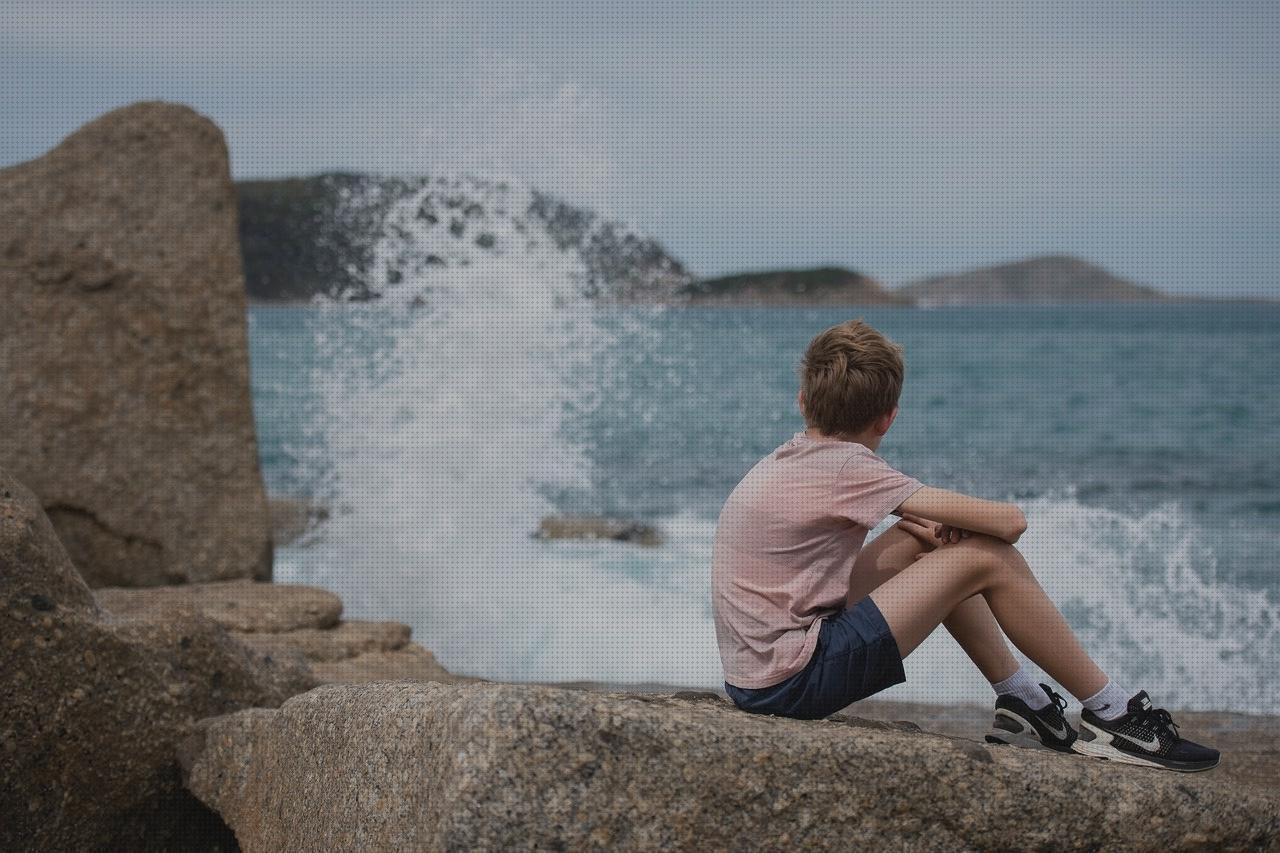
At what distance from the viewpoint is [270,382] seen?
2845 centimetres

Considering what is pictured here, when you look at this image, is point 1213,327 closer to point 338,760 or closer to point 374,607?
point 374,607

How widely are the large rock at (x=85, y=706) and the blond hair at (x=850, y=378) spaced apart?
1866 millimetres

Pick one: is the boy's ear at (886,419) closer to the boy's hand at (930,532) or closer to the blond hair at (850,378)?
the blond hair at (850,378)

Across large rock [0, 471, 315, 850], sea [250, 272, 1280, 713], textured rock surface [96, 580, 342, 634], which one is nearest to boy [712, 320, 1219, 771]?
sea [250, 272, 1280, 713]

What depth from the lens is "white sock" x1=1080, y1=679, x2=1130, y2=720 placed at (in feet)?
10.4

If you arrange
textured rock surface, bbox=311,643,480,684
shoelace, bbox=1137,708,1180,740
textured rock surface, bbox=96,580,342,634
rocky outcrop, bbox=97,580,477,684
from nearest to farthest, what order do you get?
shoelace, bbox=1137,708,1180,740
textured rock surface, bbox=311,643,480,684
rocky outcrop, bbox=97,580,477,684
textured rock surface, bbox=96,580,342,634

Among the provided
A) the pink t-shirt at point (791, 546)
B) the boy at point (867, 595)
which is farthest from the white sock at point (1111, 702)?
the pink t-shirt at point (791, 546)

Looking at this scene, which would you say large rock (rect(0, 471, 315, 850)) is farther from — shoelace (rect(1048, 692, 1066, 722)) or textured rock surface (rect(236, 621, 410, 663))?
shoelace (rect(1048, 692, 1066, 722))

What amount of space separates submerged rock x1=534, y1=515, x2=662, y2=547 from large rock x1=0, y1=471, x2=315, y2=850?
7.10 metres

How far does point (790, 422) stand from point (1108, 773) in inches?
686

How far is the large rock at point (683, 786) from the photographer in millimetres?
2369

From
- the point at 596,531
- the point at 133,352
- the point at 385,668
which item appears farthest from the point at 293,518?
the point at 385,668

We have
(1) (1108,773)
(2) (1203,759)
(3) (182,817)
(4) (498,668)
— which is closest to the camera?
(1) (1108,773)

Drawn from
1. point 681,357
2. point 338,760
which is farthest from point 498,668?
point 681,357
